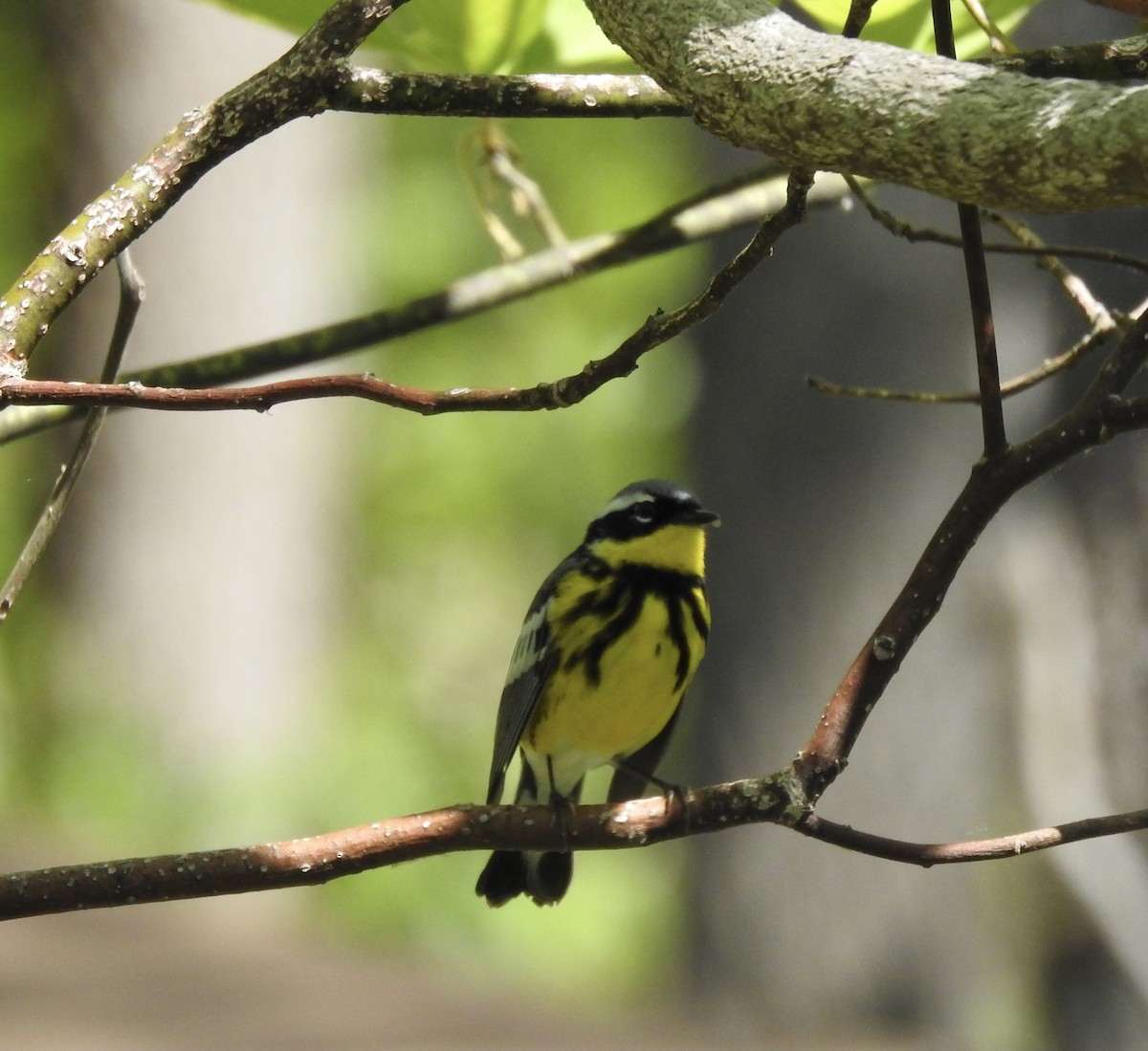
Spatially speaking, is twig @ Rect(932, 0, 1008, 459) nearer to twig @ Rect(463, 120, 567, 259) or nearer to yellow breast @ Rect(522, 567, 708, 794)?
twig @ Rect(463, 120, 567, 259)

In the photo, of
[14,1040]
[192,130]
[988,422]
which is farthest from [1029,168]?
[14,1040]

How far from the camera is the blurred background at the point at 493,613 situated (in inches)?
136

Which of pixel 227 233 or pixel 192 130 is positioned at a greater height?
pixel 227 233

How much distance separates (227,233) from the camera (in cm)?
685

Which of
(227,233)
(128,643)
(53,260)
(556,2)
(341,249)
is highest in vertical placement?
(341,249)

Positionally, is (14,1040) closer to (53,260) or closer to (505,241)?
(505,241)

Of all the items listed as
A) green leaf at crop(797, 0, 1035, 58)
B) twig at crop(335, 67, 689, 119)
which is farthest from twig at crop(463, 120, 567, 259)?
twig at crop(335, 67, 689, 119)

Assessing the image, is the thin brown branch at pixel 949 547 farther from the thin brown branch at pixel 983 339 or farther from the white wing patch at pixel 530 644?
the white wing patch at pixel 530 644

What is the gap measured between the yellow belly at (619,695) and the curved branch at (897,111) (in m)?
1.88

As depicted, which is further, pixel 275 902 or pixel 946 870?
pixel 275 902

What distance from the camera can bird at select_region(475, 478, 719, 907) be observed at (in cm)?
259

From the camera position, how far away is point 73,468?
108 cm

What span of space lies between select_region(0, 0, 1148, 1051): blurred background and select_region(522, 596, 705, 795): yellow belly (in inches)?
38.8

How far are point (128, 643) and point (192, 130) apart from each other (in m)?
6.01
